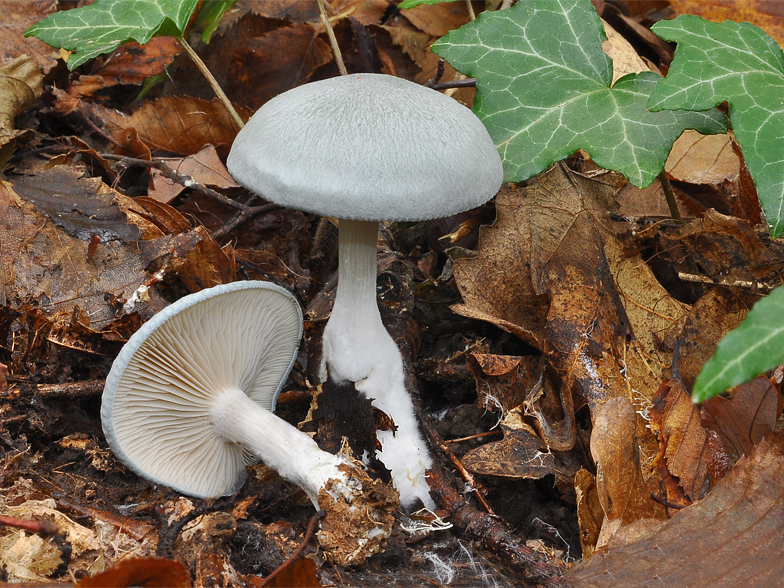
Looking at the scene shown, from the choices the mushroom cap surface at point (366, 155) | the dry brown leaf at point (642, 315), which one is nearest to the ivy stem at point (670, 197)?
the dry brown leaf at point (642, 315)

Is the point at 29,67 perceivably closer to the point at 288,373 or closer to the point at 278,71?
the point at 278,71

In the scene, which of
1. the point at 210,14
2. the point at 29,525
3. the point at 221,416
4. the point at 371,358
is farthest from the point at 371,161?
the point at 210,14

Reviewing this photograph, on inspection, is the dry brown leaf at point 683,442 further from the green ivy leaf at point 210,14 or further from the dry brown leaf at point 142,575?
the green ivy leaf at point 210,14

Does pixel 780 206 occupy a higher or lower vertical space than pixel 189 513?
higher

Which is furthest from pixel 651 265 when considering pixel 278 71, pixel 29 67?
pixel 29 67

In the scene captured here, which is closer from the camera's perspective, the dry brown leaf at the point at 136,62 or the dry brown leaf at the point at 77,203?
the dry brown leaf at the point at 77,203

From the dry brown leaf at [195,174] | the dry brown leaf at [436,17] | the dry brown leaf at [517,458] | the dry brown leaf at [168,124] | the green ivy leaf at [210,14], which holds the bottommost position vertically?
the dry brown leaf at [517,458]
